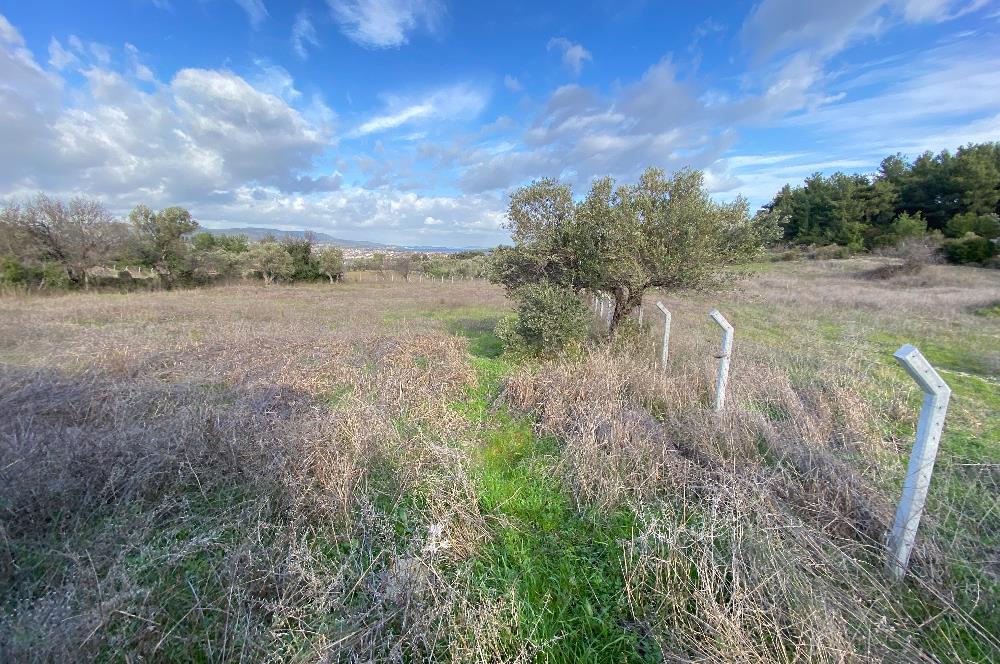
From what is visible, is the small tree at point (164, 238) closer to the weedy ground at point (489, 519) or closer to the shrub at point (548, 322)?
the weedy ground at point (489, 519)

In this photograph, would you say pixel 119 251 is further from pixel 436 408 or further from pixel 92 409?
pixel 436 408

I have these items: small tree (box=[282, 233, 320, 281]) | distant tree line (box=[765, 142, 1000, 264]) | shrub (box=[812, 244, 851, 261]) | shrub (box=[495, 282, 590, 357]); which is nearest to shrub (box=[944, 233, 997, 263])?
distant tree line (box=[765, 142, 1000, 264])

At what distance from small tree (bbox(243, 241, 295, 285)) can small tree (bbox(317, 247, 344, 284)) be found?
246 centimetres

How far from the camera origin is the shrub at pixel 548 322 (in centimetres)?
856

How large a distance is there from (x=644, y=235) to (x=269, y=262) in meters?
33.1

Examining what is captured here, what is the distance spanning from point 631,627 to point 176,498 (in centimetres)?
399

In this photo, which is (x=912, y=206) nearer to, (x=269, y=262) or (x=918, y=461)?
(x=918, y=461)

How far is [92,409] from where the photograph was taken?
5.15 metres

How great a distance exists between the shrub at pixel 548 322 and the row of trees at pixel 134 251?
30.6 metres

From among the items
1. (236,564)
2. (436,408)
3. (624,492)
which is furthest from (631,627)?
(436,408)

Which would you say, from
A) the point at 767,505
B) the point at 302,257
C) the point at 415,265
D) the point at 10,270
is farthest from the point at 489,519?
the point at 415,265

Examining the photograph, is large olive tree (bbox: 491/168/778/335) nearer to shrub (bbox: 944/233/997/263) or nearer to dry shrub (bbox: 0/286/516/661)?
dry shrub (bbox: 0/286/516/661)

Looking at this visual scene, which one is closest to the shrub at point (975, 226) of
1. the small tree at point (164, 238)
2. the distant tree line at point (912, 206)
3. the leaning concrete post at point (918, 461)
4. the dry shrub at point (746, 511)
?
the distant tree line at point (912, 206)

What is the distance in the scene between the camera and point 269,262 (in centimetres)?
3209
